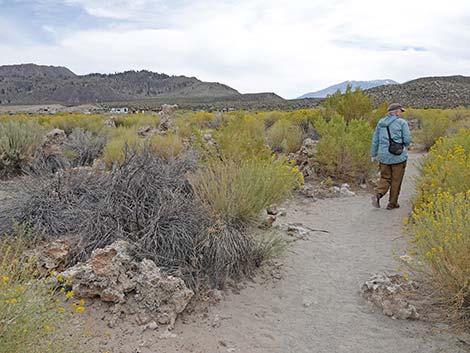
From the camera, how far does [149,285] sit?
3.75 meters

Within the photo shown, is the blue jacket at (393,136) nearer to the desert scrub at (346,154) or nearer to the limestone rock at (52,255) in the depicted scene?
the desert scrub at (346,154)

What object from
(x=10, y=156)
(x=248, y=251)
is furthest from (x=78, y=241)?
(x=10, y=156)

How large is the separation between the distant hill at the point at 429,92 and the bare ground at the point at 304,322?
36709 millimetres

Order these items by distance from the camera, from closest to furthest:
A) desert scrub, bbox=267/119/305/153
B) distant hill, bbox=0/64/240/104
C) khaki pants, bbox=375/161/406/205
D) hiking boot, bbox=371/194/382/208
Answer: khaki pants, bbox=375/161/406/205
hiking boot, bbox=371/194/382/208
desert scrub, bbox=267/119/305/153
distant hill, bbox=0/64/240/104

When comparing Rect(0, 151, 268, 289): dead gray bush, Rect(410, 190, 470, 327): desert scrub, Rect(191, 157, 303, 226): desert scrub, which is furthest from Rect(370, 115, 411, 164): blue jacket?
Rect(0, 151, 268, 289): dead gray bush

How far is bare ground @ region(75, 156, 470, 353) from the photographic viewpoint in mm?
3387

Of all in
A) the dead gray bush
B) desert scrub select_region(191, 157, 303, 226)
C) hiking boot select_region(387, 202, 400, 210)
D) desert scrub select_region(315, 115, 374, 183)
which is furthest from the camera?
desert scrub select_region(315, 115, 374, 183)

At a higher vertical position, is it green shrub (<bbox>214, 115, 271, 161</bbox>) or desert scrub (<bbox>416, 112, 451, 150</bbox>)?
green shrub (<bbox>214, 115, 271, 161</bbox>)

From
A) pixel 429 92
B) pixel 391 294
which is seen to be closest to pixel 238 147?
pixel 391 294

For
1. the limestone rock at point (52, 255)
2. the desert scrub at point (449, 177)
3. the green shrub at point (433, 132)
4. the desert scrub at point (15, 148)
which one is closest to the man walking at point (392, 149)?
the desert scrub at point (449, 177)

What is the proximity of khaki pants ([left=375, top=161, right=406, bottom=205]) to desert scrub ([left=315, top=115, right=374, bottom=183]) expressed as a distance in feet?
6.04

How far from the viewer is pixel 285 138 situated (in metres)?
13.5

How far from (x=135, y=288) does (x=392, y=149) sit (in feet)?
16.0

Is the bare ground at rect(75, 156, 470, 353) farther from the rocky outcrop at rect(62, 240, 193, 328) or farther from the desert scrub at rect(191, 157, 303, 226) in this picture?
the desert scrub at rect(191, 157, 303, 226)
